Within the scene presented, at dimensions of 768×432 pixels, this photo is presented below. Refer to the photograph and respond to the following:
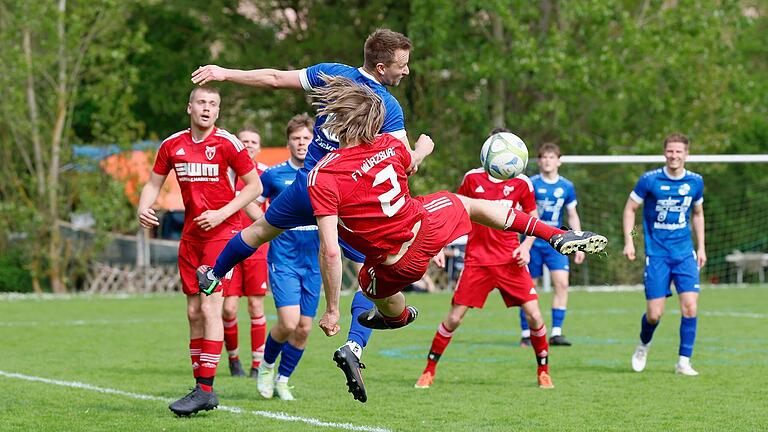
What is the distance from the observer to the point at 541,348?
33.9 feet

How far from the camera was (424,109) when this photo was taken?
3206cm

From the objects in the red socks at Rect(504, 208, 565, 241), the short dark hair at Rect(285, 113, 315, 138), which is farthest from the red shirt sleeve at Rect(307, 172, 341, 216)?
the short dark hair at Rect(285, 113, 315, 138)

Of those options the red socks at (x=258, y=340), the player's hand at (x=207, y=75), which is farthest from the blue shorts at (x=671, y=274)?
the player's hand at (x=207, y=75)

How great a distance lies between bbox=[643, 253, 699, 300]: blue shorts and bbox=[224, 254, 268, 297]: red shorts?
3559 millimetres

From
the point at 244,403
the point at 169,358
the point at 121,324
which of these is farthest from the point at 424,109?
the point at 244,403

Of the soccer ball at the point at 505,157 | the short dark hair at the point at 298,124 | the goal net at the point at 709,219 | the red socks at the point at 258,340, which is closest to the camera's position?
the soccer ball at the point at 505,157

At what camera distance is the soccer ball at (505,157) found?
9016mm

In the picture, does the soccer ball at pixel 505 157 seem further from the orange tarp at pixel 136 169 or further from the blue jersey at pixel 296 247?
the orange tarp at pixel 136 169

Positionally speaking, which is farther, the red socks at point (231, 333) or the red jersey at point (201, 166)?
the red socks at point (231, 333)

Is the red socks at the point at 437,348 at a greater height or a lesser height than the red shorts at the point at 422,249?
lesser

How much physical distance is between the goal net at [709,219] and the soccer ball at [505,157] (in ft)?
54.3

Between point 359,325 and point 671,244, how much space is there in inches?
172

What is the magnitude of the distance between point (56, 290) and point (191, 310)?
19.9m

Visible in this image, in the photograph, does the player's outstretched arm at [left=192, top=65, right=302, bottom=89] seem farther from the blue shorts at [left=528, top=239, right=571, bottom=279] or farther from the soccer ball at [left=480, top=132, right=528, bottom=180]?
the blue shorts at [left=528, top=239, right=571, bottom=279]
